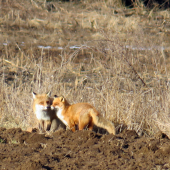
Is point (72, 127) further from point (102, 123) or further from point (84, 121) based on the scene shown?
point (102, 123)

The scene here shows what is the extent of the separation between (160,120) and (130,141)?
1.33 meters

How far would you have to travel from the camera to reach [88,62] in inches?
619

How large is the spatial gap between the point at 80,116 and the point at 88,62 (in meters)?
9.20

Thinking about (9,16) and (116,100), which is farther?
(9,16)

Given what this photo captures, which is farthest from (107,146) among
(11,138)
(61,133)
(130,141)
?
(11,138)

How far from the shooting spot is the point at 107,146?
5.57 m

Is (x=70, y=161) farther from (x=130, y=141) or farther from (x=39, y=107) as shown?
(x=39, y=107)

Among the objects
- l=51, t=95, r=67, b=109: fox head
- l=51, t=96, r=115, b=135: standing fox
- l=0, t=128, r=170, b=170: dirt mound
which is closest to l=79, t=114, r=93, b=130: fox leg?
l=51, t=96, r=115, b=135: standing fox

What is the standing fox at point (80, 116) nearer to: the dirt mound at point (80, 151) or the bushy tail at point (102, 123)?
the bushy tail at point (102, 123)

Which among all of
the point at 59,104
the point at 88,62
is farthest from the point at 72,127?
the point at 88,62

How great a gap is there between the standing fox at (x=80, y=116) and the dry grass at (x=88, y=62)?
34.0 inches

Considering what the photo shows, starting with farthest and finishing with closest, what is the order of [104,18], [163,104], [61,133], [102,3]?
[102,3]
[104,18]
[163,104]
[61,133]

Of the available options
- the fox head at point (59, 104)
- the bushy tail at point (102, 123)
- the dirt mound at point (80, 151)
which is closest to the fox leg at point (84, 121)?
the bushy tail at point (102, 123)

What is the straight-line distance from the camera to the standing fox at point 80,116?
21.8 feet
